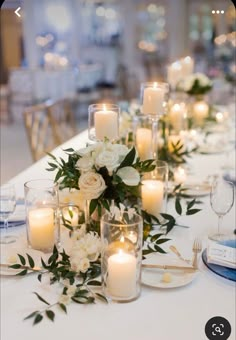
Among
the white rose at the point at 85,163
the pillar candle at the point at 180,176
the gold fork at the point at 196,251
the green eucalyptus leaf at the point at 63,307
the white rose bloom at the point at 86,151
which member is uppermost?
the white rose bloom at the point at 86,151

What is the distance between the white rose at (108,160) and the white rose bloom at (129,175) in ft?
0.08

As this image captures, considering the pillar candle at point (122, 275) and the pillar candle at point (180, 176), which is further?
the pillar candle at point (180, 176)

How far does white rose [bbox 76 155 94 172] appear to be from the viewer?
116cm

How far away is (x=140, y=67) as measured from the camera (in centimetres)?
920

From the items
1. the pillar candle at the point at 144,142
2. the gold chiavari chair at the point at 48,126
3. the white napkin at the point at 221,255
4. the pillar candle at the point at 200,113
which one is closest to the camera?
the white napkin at the point at 221,255

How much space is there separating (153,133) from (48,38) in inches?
292

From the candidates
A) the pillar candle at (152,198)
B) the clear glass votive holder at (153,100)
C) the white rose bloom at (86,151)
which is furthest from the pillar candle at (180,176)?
the white rose bloom at (86,151)

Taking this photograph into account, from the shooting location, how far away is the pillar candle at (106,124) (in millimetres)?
1515

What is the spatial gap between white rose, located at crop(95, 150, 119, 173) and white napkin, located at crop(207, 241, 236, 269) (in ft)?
1.22

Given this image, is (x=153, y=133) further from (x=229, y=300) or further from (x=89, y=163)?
(x=229, y=300)

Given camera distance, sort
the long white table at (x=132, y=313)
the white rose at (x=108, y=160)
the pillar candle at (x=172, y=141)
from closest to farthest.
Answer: the long white table at (x=132, y=313)
the white rose at (x=108, y=160)
the pillar candle at (x=172, y=141)

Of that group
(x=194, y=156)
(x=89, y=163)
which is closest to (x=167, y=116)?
(x=194, y=156)

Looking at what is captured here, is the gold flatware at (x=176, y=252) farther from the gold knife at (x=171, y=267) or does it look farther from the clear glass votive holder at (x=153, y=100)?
the clear glass votive holder at (x=153, y=100)

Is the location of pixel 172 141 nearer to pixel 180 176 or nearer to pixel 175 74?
pixel 180 176
